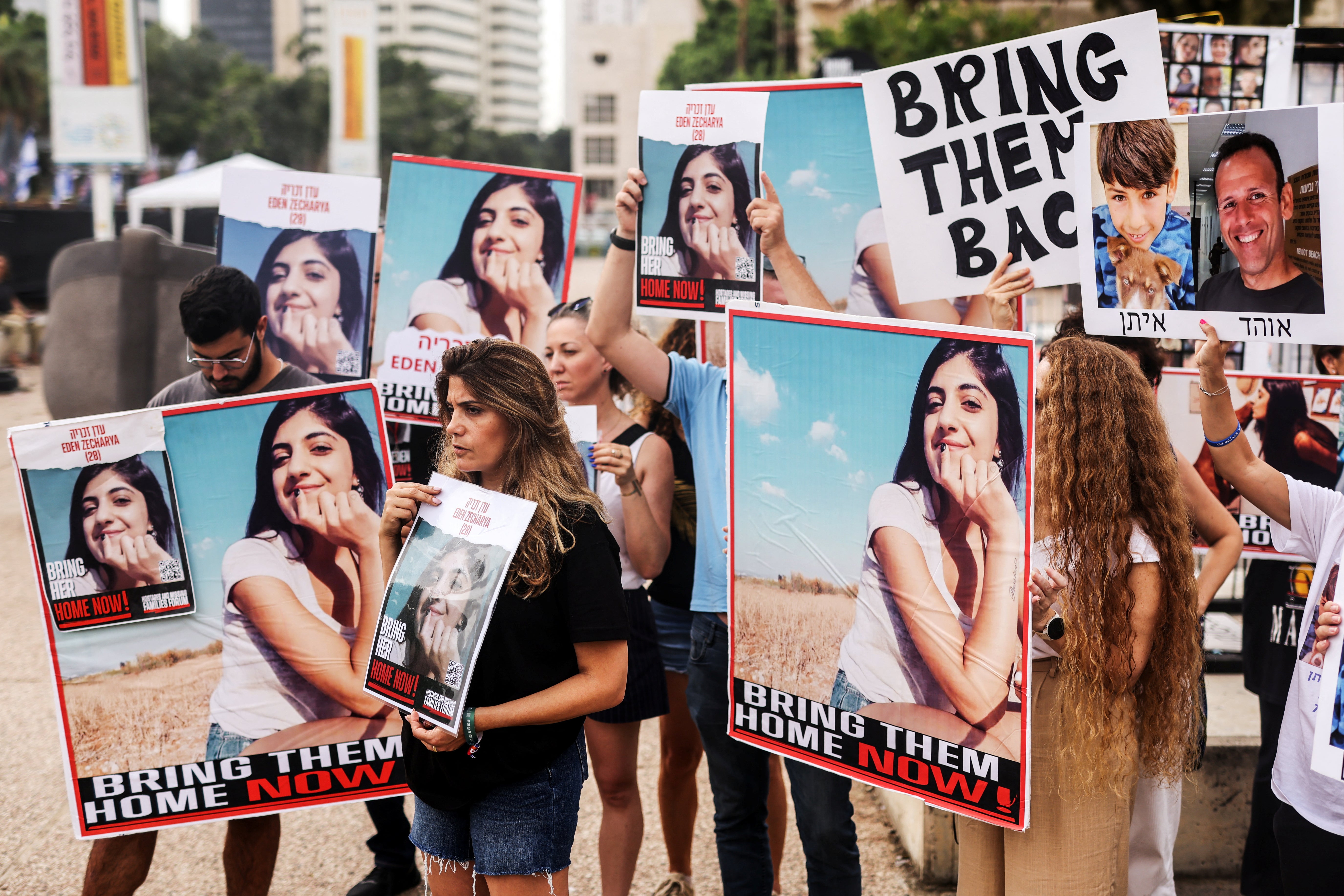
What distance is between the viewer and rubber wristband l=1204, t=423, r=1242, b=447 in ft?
9.41

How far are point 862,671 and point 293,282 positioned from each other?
2908 mm

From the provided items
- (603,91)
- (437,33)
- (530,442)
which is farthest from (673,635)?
(437,33)

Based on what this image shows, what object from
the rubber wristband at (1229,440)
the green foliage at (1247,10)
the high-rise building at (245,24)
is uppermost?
the high-rise building at (245,24)

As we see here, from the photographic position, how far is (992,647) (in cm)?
239

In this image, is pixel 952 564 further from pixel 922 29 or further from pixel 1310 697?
pixel 922 29

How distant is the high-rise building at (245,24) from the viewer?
546 feet

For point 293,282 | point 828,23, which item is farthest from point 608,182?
point 293,282

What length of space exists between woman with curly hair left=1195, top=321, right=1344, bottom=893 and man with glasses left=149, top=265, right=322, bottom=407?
2.59m

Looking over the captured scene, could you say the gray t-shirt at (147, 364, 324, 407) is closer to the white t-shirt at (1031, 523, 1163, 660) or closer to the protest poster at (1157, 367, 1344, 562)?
the white t-shirt at (1031, 523, 1163, 660)

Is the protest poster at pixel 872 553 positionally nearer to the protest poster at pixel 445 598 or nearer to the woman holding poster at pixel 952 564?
the woman holding poster at pixel 952 564

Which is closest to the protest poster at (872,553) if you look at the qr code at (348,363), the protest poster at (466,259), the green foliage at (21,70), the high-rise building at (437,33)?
the protest poster at (466,259)

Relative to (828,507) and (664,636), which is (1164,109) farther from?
(664,636)

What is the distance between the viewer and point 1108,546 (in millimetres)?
2529

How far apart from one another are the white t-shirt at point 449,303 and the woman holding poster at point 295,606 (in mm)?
1217
